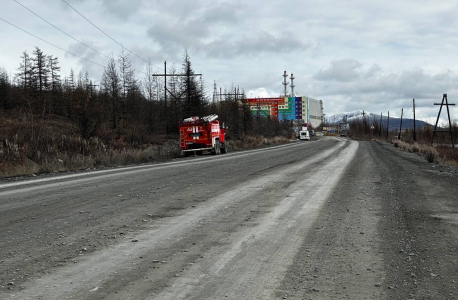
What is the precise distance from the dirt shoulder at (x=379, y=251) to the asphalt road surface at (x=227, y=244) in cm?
2

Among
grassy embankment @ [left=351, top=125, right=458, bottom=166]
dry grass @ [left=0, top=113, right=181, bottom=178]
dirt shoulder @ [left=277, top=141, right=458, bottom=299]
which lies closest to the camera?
dirt shoulder @ [left=277, top=141, right=458, bottom=299]

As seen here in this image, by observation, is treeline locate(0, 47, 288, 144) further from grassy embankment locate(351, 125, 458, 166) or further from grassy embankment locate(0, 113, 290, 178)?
grassy embankment locate(351, 125, 458, 166)

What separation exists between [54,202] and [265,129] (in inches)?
3141

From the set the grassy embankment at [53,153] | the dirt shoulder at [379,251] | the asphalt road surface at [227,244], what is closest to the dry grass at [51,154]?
the grassy embankment at [53,153]

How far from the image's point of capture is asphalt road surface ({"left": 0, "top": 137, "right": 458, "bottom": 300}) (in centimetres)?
408

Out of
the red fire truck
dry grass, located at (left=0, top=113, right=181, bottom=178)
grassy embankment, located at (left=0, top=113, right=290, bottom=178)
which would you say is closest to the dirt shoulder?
grassy embankment, located at (left=0, top=113, right=290, bottom=178)

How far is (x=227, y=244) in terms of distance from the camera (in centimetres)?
563

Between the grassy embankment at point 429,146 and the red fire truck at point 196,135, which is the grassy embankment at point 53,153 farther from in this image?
the grassy embankment at point 429,146

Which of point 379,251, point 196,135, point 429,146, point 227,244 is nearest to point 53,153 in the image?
point 196,135

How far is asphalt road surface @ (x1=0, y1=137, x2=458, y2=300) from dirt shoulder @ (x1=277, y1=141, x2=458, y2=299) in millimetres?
17

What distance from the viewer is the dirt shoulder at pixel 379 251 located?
4.04 meters

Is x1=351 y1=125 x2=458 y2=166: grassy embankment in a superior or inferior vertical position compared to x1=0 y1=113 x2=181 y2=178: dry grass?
inferior

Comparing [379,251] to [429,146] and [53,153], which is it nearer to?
[53,153]

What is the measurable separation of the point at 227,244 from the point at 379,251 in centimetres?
196
